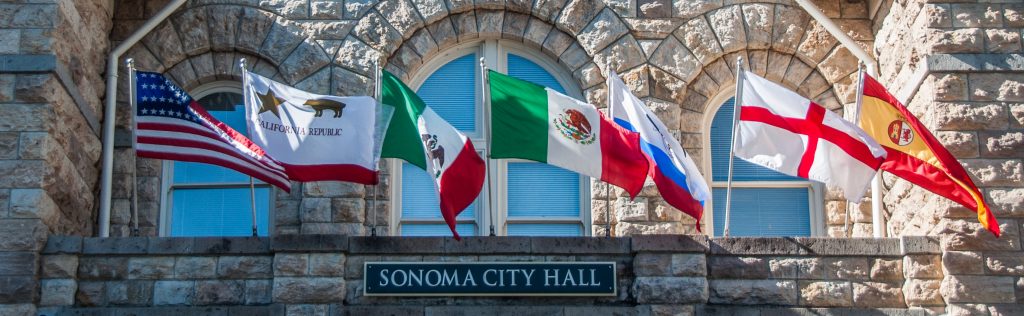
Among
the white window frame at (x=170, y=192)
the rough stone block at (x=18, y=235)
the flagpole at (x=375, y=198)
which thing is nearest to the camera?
the rough stone block at (x=18, y=235)

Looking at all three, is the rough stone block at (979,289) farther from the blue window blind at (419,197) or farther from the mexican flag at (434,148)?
the blue window blind at (419,197)

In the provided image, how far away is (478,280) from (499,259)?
0.34 metres

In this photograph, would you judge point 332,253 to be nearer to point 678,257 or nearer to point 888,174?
point 678,257

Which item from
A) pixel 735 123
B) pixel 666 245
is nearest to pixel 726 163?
pixel 735 123

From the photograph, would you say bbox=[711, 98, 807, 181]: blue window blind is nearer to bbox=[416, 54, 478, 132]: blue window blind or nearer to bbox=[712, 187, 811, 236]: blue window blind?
bbox=[712, 187, 811, 236]: blue window blind

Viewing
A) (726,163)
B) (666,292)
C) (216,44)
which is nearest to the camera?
(666,292)

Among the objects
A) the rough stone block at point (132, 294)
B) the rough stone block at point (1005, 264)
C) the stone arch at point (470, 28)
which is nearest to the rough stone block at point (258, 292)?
the rough stone block at point (132, 294)

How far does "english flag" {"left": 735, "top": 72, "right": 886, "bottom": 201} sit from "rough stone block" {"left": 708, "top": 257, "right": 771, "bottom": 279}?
106cm

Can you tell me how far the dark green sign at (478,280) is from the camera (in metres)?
19.5

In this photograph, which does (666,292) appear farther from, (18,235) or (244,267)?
(18,235)

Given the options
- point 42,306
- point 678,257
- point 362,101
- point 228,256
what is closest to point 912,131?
point 678,257

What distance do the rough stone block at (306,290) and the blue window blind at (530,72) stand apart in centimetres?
414

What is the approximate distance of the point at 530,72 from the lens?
22.2 meters

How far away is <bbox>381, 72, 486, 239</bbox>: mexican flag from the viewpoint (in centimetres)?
1958
